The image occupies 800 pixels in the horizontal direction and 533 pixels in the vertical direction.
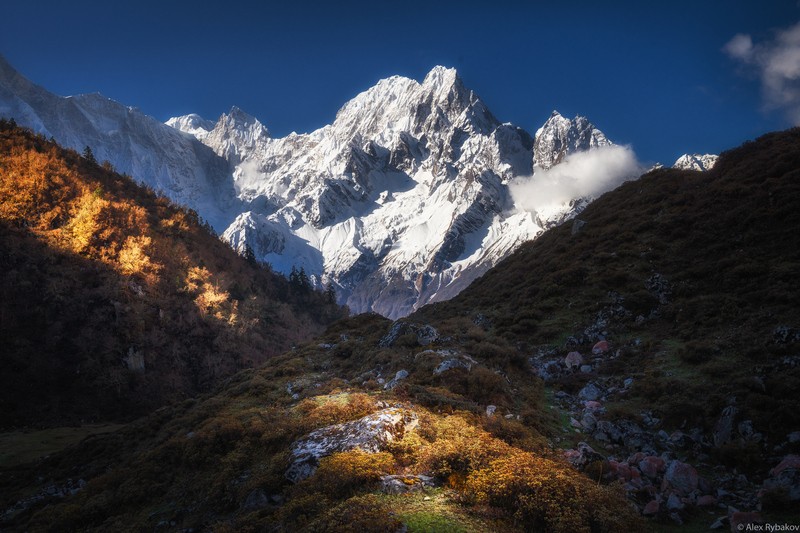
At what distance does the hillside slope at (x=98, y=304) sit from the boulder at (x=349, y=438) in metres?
40.0

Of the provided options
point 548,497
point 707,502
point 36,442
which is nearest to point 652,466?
point 707,502

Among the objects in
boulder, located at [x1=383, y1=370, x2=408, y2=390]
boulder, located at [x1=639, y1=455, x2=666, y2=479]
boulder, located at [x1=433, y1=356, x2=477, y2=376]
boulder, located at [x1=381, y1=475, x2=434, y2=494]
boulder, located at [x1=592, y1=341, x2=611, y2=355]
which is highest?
boulder, located at [x1=592, y1=341, x2=611, y2=355]

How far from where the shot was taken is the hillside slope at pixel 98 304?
41656 millimetres

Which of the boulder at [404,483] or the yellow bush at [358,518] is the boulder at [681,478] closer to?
the boulder at [404,483]

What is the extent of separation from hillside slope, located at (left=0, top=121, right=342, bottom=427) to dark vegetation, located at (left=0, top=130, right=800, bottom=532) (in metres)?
20.8

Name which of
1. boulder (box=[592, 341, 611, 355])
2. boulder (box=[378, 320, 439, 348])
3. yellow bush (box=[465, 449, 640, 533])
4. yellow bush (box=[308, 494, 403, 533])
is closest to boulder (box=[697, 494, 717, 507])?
yellow bush (box=[465, 449, 640, 533])

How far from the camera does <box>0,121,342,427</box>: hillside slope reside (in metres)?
41.7

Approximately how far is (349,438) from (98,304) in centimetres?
5026

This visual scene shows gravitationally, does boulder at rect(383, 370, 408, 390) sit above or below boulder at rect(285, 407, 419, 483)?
above

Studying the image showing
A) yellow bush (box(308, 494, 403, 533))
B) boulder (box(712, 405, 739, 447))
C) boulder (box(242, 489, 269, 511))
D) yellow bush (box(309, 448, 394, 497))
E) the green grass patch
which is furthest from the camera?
the green grass patch

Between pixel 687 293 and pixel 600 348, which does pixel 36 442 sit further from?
pixel 687 293

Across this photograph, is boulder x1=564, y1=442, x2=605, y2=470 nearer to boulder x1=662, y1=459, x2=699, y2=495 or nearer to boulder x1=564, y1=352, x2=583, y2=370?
boulder x1=662, y1=459, x2=699, y2=495

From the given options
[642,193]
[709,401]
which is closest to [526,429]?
[709,401]

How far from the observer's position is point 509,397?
53.0ft
